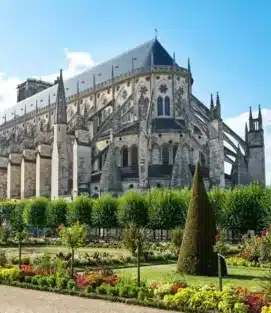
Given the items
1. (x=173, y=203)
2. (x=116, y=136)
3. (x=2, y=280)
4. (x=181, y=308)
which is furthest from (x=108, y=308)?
(x=116, y=136)

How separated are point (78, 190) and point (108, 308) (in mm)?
34675

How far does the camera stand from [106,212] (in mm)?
39062

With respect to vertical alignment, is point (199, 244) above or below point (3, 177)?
below

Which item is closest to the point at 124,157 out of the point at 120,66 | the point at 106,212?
the point at 106,212

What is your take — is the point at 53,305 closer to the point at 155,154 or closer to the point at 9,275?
the point at 9,275

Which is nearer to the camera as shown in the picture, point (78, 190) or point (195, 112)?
point (78, 190)

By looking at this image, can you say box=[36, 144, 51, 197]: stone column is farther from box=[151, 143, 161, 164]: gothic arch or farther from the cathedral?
box=[151, 143, 161, 164]: gothic arch

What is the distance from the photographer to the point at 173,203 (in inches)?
1420

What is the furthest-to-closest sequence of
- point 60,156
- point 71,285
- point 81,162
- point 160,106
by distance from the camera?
point 160,106 → point 60,156 → point 81,162 → point 71,285

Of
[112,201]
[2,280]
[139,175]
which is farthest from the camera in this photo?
[139,175]

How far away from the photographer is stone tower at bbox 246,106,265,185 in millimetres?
47031

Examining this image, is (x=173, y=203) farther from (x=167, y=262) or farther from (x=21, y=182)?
(x=21, y=182)

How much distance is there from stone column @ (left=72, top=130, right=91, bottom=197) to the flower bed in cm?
2988

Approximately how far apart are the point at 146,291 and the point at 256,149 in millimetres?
37238
